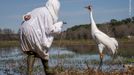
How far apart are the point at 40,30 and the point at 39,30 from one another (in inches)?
0.8

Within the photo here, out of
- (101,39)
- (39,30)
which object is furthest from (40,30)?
(101,39)

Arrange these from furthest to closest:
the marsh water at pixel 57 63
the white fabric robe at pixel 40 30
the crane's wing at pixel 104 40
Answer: the crane's wing at pixel 104 40, the marsh water at pixel 57 63, the white fabric robe at pixel 40 30

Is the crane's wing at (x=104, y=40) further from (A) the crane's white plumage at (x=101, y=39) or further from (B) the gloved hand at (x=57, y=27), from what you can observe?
(B) the gloved hand at (x=57, y=27)

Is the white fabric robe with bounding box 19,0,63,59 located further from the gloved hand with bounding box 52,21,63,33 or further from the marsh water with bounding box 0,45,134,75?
the marsh water with bounding box 0,45,134,75

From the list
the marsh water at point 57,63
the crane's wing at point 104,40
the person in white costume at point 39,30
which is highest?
the person in white costume at point 39,30

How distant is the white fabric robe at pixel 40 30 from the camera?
6.73 m

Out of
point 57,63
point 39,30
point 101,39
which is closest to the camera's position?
point 39,30

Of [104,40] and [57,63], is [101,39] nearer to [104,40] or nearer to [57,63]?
[104,40]

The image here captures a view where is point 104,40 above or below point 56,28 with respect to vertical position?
below

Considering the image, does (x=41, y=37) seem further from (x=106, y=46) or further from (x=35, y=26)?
(x=106, y=46)

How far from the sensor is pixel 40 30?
679 cm

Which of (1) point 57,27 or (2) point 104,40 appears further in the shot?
(2) point 104,40

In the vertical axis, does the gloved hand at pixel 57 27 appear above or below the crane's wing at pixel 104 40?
above

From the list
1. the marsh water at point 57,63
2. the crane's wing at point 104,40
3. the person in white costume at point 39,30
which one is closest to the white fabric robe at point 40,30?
the person in white costume at point 39,30
